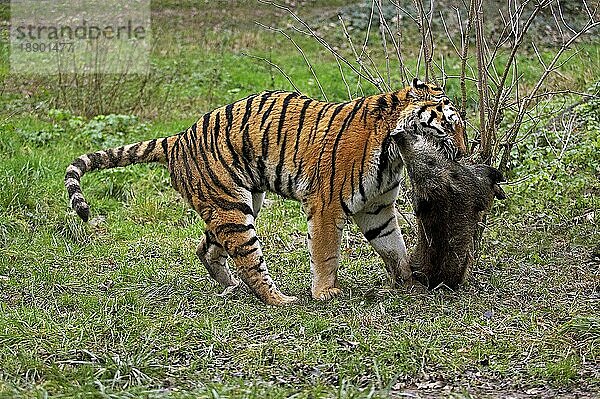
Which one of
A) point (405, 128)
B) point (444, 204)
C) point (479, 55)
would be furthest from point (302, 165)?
point (479, 55)

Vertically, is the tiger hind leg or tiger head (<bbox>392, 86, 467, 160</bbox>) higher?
tiger head (<bbox>392, 86, 467, 160</bbox>)

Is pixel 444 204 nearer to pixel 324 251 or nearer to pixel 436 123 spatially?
pixel 436 123

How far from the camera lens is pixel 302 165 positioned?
6.62 m

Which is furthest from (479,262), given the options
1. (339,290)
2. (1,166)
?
(1,166)

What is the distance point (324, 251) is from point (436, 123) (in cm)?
125

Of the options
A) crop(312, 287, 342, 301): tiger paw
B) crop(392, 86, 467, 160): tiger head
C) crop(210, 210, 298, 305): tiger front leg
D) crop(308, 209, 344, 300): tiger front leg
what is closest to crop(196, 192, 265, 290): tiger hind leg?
crop(210, 210, 298, 305): tiger front leg

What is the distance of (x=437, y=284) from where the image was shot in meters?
6.80

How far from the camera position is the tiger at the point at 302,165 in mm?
6379

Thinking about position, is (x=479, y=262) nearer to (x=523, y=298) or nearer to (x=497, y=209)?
(x=523, y=298)

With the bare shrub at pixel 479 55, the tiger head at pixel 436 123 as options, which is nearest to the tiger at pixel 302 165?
the tiger head at pixel 436 123

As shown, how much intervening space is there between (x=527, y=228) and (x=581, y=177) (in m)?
0.78

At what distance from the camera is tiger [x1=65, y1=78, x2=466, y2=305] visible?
6.38 metres

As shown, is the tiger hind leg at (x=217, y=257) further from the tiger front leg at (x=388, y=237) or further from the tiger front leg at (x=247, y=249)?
the tiger front leg at (x=388, y=237)

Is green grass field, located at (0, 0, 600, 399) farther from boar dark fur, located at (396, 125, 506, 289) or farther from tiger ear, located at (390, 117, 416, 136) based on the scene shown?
tiger ear, located at (390, 117, 416, 136)
